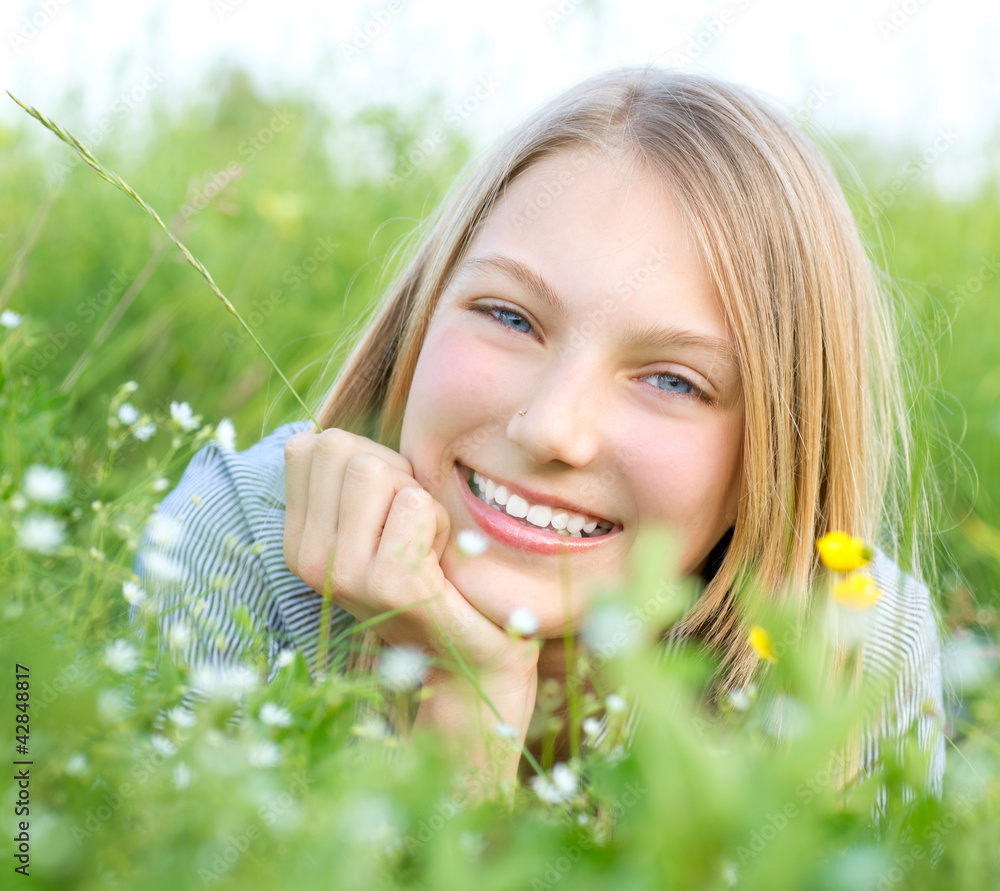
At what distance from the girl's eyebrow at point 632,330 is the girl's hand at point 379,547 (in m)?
0.45

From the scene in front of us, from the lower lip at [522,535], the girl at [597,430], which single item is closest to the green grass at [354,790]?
the girl at [597,430]

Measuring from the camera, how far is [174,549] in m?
1.99

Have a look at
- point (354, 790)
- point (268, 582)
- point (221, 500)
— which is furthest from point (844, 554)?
point (221, 500)

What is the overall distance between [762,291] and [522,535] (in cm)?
70

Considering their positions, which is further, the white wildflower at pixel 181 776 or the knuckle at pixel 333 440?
the knuckle at pixel 333 440

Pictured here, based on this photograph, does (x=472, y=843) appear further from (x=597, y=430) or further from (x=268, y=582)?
(x=268, y=582)

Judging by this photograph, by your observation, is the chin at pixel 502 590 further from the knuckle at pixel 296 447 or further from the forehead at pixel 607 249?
the forehead at pixel 607 249

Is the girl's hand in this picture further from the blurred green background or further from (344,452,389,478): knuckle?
the blurred green background

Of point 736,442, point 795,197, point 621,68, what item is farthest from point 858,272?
point 621,68

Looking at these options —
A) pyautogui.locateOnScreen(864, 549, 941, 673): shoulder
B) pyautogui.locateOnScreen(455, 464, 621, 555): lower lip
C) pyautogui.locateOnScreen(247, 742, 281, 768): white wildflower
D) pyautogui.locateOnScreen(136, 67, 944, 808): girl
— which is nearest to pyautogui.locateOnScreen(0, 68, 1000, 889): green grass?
pyautogui.locateOnScreen(247, 742, 281, 768): white wildflower

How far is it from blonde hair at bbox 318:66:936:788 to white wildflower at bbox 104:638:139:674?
Result: 1.23 metres

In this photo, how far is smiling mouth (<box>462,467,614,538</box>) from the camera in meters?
1.79

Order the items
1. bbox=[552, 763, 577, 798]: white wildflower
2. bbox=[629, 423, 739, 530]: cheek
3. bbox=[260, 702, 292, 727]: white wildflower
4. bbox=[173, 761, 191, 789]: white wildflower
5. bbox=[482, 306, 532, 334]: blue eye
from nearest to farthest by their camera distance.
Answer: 1. bbox=[173, 761, 191, 789]: white wildflower
2. bbox=[260, 702, 292, 727]: white wildflower
3. bbox=[552, 763, 577, 798]: white wildflower
4. bbox=[629, 423, 739, 530]: cheek
5. bbox=[482, 306, 532, 334]: blue eye

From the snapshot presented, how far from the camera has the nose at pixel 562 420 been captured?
1593 millimetres
